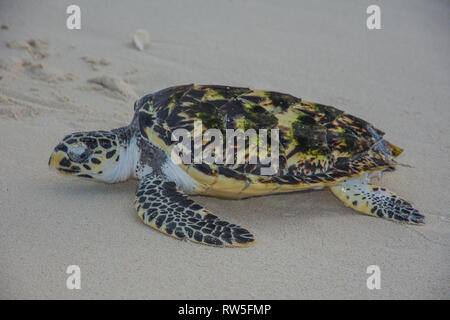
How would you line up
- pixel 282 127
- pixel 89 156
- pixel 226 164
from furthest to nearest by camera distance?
pixel 89 156 → pixel 282 127 → pixel 226 164

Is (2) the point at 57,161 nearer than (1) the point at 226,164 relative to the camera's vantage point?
No

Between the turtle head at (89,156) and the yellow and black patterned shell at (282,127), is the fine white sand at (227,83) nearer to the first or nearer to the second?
the turtle head at (89,156)

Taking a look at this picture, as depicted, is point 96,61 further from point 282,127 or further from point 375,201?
point 375,201

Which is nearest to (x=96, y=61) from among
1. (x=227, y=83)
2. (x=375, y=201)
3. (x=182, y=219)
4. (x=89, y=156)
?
(x=227, y=83)

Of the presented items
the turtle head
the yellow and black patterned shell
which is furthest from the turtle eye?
the yellow and black patterned shell

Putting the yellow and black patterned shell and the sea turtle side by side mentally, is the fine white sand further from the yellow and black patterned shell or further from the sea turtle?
the yellow and black patterned shell

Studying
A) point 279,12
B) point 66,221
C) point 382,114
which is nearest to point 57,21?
point 279,12

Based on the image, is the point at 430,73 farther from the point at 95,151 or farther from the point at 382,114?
the point at 95,151

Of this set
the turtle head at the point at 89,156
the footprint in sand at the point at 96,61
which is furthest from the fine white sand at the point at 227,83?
the turtle head at the point at 89,156
